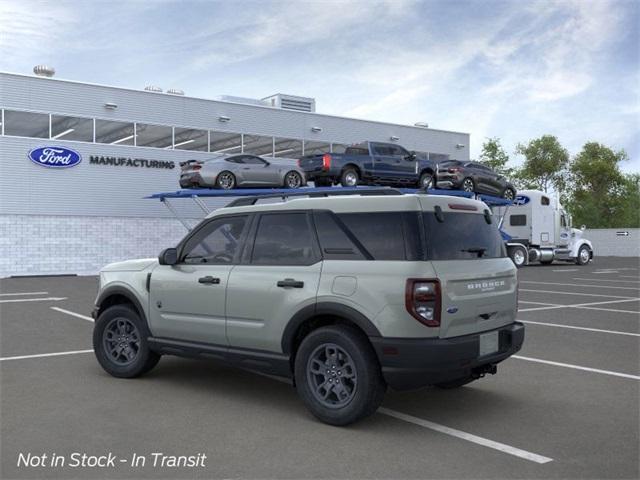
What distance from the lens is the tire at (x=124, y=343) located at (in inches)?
263

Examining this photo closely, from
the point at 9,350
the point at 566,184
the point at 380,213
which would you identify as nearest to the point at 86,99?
the point at 9,350

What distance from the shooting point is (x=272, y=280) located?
5613mm

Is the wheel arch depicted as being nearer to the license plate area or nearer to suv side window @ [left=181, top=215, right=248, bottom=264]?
the license plate area

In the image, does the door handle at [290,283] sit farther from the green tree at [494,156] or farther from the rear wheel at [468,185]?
the green tree at [494,156]

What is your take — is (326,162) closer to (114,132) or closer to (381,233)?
(114,132)

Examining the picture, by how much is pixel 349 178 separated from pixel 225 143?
409 inches

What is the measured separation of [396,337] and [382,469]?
1023 mm

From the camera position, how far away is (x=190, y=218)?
30.0m

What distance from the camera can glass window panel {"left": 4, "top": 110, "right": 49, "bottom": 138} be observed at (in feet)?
83.6

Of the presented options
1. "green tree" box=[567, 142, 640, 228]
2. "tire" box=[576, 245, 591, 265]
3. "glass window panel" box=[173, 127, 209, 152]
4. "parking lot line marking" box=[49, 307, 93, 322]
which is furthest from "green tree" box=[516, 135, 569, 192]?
"parking lot line marking" box=[49, 307, 93, 322]

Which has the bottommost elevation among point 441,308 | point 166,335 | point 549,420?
point 549,420

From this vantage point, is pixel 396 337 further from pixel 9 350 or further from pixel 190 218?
pixel 190 218

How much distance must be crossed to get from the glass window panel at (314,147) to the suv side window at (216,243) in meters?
27.5

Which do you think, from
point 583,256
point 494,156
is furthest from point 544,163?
point 583,256
